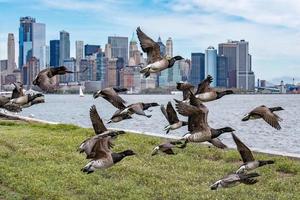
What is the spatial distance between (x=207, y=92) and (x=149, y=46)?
2.97 feet

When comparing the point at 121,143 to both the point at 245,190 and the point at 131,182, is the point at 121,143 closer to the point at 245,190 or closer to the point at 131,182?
the point at 131,182

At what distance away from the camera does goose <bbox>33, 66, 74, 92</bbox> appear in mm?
6273

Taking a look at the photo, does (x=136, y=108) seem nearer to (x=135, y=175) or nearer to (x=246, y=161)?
(x=246, y=161)

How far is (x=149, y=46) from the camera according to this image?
6.57m

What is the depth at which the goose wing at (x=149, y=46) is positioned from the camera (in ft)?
21.2

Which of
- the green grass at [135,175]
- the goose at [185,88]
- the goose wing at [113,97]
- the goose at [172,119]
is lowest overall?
the green grass at [135,175]

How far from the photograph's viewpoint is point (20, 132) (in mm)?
31672

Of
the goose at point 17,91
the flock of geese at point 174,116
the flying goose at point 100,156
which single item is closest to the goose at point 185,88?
the flock of geese at point 174,116

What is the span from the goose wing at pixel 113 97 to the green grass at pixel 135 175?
367 inches

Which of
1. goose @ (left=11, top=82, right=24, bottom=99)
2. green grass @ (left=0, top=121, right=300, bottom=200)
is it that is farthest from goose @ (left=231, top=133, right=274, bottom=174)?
green grass @ (left=0, top=121, right=300, bottom=200)

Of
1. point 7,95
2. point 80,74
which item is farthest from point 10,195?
point 80,74

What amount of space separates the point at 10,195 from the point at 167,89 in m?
9.84

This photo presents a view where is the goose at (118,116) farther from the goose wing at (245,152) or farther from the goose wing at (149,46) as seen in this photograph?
the goose wing at (245,152)

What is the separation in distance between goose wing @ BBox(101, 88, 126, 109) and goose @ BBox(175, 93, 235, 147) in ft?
2.91
